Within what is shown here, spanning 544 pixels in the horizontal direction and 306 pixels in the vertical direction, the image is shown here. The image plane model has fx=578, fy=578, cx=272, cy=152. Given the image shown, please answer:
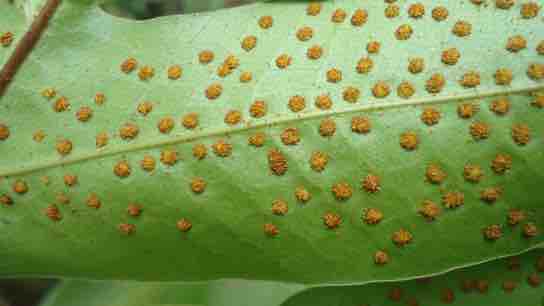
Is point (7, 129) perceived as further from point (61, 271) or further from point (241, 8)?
point (241, 8)

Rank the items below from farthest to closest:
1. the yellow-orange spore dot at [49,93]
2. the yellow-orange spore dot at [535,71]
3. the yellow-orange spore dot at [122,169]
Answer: the yellow-orange spore dot at [49,93], the yellow-orange spore dot at [122,169], the yellow-orange spore dot at [535,71]

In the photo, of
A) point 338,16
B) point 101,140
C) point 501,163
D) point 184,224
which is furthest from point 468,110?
point 101,140

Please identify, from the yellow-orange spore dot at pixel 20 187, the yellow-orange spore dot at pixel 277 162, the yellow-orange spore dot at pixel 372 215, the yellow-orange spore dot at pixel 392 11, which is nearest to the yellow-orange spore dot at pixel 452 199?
the yellow-orange spore dot at pixel 372 215

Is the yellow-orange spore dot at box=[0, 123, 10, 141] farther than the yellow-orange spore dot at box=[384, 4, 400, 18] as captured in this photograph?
Yes

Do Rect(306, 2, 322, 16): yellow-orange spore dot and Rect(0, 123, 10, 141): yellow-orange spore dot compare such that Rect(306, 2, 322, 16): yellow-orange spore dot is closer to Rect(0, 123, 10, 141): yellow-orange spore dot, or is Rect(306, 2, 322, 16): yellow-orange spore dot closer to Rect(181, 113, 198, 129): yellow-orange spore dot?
Rect(181, 113, 198, 129): yellow-orange spore dot

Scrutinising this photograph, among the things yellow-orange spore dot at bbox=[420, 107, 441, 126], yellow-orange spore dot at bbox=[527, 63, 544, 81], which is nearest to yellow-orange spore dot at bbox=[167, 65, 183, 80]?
yellow-orange spore dot at bbox=[420, 107, 441, 126]

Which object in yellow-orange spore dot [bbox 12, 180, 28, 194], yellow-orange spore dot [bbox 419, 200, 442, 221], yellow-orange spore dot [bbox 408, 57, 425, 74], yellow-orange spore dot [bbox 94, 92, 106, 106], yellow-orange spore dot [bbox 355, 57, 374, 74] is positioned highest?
yellow-orange spore dot [bbox 408, 57, 425, 74]

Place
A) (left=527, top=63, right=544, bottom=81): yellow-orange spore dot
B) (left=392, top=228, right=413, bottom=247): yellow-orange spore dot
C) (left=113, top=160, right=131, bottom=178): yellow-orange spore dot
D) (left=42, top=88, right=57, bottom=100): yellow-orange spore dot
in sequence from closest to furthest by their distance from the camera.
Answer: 1. (left=527, top=63, right=544, bottom=81): yellow-orange spore dot
2. (left=392, top=228, right=413, bottom=247): yellow-orange spore dot
3. (left=113, top=160, right=131, bottom=178): yellow-orange spore dot
4. (left=42, top=88, right=57, bottom=100): yellow-orange spore dot

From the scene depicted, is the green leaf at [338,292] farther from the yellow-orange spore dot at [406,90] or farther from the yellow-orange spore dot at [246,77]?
the yellow-orange spore dot at [246,77]
